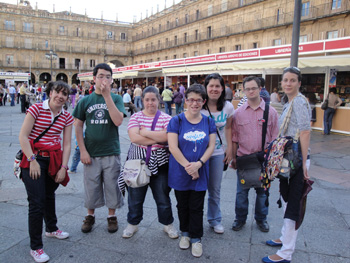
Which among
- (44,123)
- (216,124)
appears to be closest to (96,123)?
(44,123)

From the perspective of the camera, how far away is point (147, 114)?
2.87 metres

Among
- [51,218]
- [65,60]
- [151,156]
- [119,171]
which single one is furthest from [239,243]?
[65,60]

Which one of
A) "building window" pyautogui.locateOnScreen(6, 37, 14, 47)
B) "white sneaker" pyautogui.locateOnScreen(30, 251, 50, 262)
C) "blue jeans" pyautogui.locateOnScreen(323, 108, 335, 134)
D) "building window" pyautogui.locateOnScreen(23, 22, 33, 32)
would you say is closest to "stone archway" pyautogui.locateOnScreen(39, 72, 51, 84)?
"building window" pyautogui.locateOnScreen(6, 37, 14, 47)

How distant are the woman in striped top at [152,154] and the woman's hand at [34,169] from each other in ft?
2.80

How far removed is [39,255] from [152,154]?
1.33 m

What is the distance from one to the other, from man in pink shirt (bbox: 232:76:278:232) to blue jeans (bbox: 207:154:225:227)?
0.24m

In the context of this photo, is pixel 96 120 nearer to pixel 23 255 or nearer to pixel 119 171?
pixel 119 171

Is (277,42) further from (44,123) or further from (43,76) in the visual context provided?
(43,76)

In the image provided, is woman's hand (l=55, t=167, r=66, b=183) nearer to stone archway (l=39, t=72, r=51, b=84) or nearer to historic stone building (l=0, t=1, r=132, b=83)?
historic stone building (l=0, t=1, r=132, b=83)

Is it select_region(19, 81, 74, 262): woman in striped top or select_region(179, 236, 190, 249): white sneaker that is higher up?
select_region(19, 81, 74, 262): woman in striped top

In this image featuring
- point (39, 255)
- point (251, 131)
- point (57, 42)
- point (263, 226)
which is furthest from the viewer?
point (57, 42)

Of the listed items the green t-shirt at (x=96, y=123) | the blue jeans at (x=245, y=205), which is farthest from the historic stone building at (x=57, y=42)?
the blue jeans at (x=245, y=205)

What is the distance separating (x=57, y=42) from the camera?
54.0 meters

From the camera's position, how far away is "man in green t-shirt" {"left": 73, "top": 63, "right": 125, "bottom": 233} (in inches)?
115
